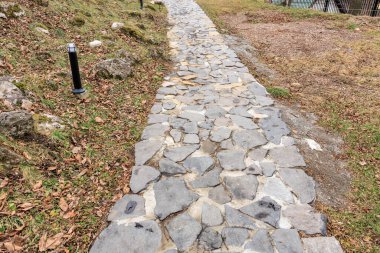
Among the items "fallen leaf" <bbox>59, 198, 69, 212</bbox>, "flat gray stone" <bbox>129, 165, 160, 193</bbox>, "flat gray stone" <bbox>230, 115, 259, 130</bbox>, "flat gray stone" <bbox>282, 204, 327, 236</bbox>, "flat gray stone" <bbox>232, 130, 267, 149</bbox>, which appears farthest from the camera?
"flat gray stone" <bbox>230, 115, 259, 130</bbox>

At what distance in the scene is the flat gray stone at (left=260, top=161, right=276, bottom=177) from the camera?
3.76 meters

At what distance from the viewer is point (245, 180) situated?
11.9 feet

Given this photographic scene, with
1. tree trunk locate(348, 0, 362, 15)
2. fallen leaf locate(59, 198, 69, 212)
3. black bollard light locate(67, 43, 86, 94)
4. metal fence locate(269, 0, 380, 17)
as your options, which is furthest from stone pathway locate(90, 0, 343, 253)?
tree trunk locate(348, 0, 362, 15)

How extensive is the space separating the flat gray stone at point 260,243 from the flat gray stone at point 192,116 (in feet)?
8.48

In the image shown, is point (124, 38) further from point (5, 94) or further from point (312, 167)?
point (312, 167)

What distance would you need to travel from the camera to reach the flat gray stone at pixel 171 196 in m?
3.19

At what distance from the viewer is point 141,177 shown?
369cm

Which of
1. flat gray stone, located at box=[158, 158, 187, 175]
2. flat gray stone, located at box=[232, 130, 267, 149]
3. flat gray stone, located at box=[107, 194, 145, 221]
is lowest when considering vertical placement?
flat gray stone, located at box=[107, 194, 145, 221]

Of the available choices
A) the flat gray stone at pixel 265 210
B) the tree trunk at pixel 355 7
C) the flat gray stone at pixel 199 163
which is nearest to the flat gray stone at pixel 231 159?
the flat gray stone at pixel 199 163

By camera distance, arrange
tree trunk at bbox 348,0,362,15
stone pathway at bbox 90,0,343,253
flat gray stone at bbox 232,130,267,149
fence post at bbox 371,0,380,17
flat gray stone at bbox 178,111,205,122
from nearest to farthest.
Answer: stone pathway at bbox 90,0,343,253
flat gray stone at bbox 232,130,267,149
flat gray stone at bbox 178,111,205,122
fence post at bbox 371,0,380,17
tree trunk at bbox 348,0,362,15

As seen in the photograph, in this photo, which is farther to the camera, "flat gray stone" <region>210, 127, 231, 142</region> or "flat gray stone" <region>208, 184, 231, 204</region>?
"flat gray stone" <region>210, 127, 231, 142</region>

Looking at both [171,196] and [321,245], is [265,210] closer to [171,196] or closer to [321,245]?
[321,245]

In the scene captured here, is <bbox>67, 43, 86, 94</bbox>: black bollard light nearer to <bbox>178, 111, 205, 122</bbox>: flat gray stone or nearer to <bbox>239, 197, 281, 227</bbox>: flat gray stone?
<bbox>178, 111, 205, 122</bbox>: flat gray stone

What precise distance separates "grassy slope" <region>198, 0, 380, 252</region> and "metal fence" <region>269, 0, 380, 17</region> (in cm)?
597
